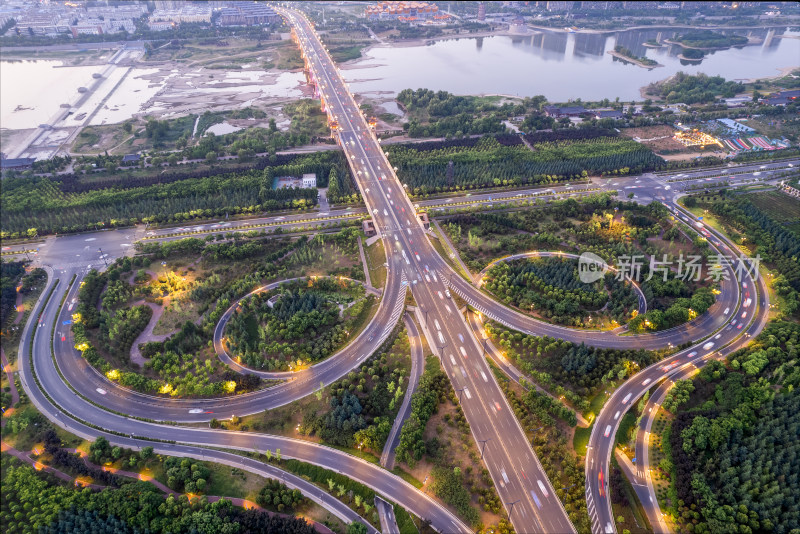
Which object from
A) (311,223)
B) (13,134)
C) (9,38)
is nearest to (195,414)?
(311,223)

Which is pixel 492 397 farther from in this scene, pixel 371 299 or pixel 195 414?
pixel 195 414

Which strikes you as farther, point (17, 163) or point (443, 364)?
point (17, 163)

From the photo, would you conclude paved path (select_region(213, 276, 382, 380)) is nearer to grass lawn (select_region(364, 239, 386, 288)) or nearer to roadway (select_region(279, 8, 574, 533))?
grass lawn (select_region(364, 239, 386, 288))

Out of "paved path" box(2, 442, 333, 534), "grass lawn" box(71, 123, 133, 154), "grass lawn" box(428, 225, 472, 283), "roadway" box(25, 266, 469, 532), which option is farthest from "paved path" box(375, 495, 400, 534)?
"grass lawn" box(71, 123, 133, 154)

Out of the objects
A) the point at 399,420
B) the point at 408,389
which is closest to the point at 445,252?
the point at 408,389

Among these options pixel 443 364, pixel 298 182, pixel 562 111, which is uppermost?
pixel 562 111

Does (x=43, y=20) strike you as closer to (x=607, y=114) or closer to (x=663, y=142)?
(x=607, y=114)

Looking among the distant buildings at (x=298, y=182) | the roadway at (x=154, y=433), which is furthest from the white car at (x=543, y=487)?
the distant buildings at (x=298, y=182)
